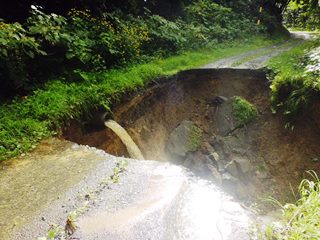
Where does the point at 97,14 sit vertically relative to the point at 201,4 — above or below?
below

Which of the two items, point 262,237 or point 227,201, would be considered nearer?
point 262,237

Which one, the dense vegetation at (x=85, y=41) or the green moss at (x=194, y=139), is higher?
the dense vegetation at (x=85, y=41)

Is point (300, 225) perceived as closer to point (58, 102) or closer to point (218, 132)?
point (58, 102)

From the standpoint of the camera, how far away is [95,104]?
21.1 ft

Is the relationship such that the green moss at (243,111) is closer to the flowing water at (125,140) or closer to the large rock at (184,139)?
the large rock at (184,139)

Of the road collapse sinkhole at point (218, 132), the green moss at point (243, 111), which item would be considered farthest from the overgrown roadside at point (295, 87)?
the green moss at point (243, 111)

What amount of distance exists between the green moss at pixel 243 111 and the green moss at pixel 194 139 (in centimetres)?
117

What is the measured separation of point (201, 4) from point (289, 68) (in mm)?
8637

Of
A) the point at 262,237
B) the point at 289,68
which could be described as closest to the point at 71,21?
the point at 289,68

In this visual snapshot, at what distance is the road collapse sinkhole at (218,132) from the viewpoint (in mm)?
6957

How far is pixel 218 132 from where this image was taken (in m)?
8.91

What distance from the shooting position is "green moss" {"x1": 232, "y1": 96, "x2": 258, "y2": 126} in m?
8.51

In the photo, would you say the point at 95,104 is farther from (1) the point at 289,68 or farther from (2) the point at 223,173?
(1) the point at 289,68

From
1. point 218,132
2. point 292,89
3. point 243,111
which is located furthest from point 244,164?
point 292,89
